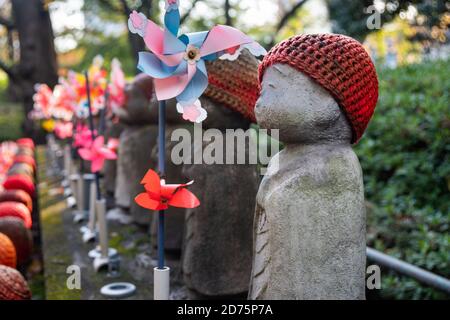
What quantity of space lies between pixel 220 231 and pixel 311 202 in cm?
103

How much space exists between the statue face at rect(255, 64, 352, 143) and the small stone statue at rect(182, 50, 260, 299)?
0.83 m

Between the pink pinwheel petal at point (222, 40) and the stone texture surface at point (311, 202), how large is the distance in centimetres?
21

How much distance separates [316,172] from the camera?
6.35ft

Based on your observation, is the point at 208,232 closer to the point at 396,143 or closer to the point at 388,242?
the point at 388,242

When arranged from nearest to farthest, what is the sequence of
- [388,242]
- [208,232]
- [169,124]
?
1. [208,232]
2. [169,124]
3. [388,242]

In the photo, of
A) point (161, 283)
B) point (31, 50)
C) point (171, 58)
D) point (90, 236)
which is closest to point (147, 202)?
point (161, 283)

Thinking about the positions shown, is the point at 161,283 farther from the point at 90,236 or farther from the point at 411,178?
the point at 411,178

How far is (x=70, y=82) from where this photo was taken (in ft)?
15.7

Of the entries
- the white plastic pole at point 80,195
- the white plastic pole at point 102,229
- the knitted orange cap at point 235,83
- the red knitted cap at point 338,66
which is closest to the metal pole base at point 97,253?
the white plastic pole at point 102,229

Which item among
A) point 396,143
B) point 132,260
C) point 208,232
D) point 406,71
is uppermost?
point 406,71

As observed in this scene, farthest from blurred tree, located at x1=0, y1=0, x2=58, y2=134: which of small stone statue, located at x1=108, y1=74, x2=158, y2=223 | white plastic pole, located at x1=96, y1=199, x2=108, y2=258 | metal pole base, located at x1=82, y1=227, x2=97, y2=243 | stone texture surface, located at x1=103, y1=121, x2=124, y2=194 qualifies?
white plastic pole, located at x1=96, y1=199, x2=108, y2=258

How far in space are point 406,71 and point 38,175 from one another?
5882mm

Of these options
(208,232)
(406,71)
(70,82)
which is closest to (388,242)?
(208,232)

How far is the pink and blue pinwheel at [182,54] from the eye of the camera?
207cm
